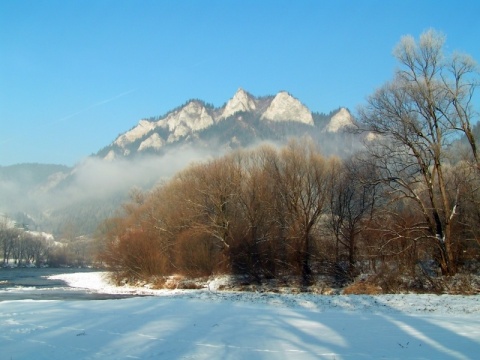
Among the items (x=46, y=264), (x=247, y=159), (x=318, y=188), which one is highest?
(x=247, y=159)

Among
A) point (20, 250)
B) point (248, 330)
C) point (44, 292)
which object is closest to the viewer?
point (248, 330)

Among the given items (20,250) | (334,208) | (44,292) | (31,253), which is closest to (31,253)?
(31,253)

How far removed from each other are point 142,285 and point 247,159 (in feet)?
60.0

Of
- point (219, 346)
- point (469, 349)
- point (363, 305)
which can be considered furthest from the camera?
point (363, 305)

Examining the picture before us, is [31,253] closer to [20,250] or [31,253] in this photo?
[31,253]

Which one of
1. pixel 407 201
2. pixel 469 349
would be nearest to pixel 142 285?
pixel 407 201

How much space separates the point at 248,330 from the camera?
12.2 meters

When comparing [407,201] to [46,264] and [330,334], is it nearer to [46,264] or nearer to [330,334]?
[330,334]

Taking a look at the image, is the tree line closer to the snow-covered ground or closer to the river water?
the river water

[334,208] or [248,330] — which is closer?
[248,330]

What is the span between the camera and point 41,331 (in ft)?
39.7

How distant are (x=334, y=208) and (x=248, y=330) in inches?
1174

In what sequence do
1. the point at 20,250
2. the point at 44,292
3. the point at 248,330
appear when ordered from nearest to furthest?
the point at 248,330
the point at 44,292
the point at 20,250

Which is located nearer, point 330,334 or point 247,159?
point 330,334
